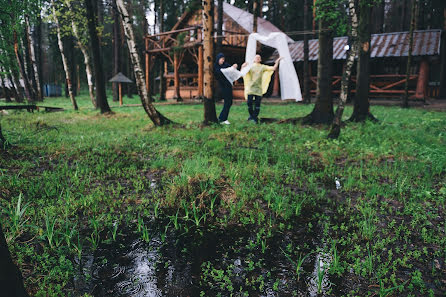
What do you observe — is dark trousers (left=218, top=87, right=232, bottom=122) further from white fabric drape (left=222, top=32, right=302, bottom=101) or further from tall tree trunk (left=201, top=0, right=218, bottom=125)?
white fabric drape (left=222, top=32, right=302, bottom=101)

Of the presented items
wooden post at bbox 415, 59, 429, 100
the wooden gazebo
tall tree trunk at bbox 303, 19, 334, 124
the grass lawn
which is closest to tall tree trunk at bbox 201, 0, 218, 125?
the grass lawn

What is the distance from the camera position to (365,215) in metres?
3.20

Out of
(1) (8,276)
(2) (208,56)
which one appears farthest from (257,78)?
(1) (8,276)

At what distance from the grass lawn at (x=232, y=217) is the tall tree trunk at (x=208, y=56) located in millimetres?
2558

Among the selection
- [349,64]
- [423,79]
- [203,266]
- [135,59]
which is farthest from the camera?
[423,79]

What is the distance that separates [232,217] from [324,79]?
5922 mm

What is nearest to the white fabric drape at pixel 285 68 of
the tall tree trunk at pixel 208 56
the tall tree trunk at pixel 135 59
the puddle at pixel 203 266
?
the tall tree trunk at pixel 208 56

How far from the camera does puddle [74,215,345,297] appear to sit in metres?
2.12

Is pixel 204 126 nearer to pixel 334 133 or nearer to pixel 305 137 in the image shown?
pixel 305 137

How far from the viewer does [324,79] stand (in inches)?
310

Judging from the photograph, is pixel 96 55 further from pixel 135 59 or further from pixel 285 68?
pixel 285 68

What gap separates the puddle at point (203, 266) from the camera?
6.97 ft

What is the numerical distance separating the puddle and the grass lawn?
0.01 meters

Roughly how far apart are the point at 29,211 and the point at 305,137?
5615mm
